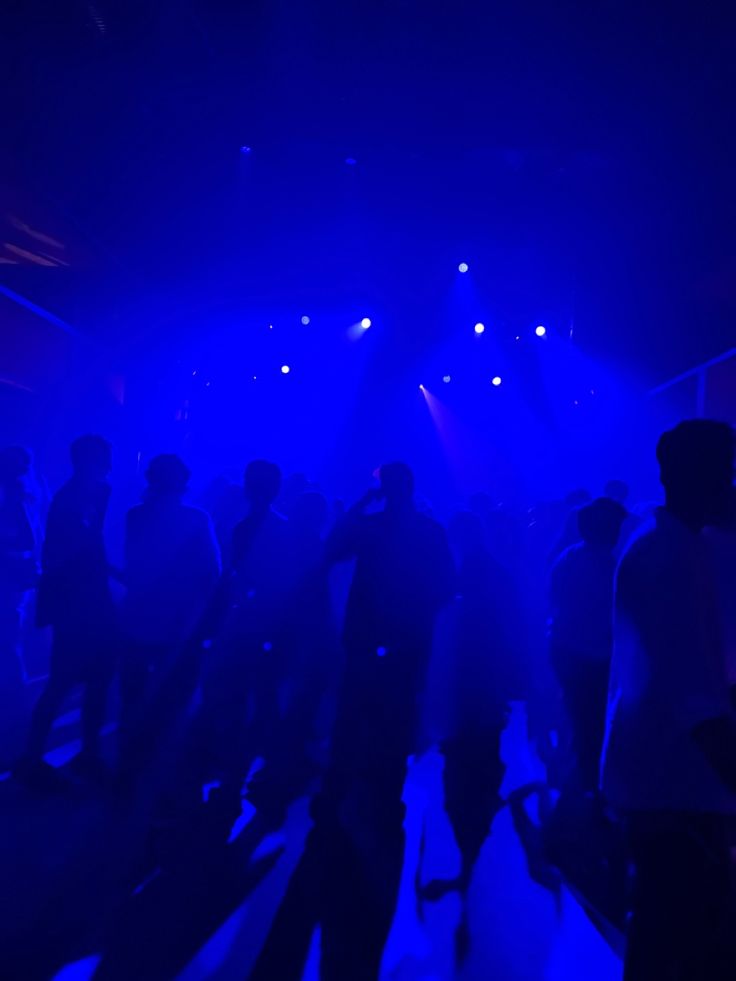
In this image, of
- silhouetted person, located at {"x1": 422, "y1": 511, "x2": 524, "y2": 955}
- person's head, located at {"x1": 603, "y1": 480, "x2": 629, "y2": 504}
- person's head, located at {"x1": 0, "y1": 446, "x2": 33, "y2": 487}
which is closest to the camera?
person's head, located at {"x1": 0, "y1": 446, "x2": 33, "y2": 487}

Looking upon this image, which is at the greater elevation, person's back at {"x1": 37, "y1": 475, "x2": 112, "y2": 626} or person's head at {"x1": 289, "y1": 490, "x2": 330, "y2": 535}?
→ person's head at {"x1": 289, "y1": 490, "x2": 330, "y2": 535}

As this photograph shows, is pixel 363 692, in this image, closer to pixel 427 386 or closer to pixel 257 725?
pixel 257 725

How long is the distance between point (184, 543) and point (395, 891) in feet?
7.04

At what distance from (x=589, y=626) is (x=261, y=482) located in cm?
209

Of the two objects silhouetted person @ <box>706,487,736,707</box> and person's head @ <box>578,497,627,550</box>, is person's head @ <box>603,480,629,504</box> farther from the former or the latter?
silhouetted person @ <box>706,487,736,707</box>

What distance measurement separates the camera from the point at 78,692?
6898 millimetres

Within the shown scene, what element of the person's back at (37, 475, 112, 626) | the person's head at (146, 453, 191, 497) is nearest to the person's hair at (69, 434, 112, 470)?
the person's back at (37, 475, 112, 626)

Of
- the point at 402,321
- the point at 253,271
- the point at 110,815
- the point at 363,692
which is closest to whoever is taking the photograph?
the point at 110,815

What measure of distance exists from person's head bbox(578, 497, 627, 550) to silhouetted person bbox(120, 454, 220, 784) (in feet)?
7.08

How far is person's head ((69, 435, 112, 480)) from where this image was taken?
14.6 feet

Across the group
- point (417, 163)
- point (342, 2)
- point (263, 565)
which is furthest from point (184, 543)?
point (417, 163)

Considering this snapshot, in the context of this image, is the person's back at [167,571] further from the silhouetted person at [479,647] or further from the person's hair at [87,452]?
the silhouetted person at [479,647]

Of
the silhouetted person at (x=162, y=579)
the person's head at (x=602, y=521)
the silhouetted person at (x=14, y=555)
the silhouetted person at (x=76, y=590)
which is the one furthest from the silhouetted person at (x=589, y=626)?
the silhouetted person at (x=14, y=555)

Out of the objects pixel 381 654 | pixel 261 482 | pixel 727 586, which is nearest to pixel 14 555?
pixel 261 482
